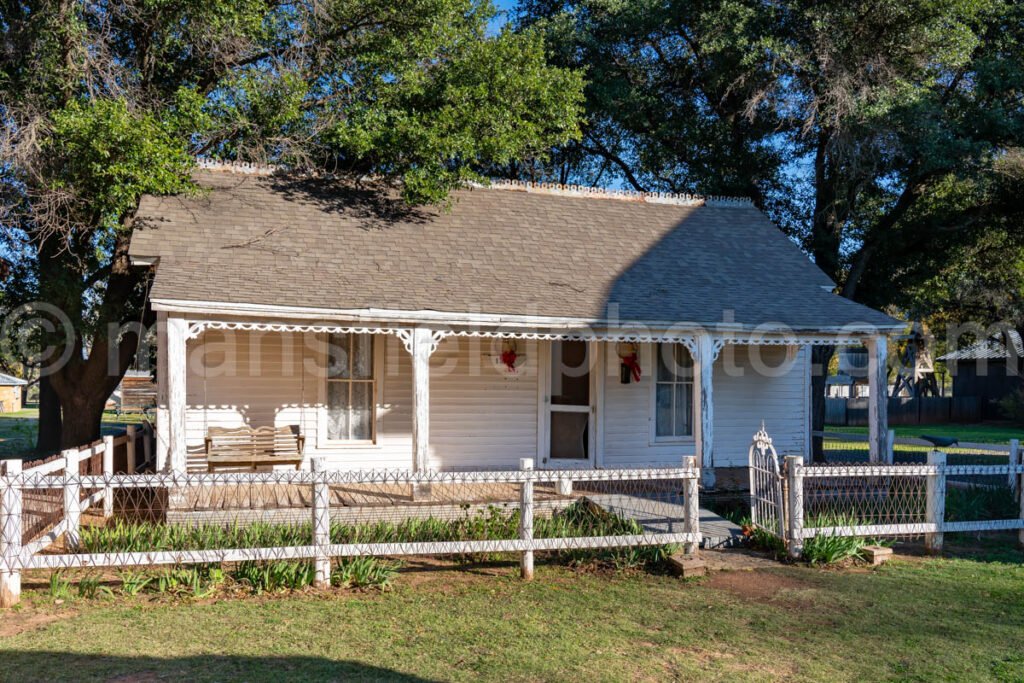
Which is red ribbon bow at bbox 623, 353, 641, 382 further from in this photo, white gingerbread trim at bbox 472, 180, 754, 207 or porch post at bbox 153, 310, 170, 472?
porch post at bbox 153, 310, 170, 472

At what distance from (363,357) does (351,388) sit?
0.52m

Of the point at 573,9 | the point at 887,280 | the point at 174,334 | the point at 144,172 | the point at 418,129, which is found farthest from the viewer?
the point at 573,9

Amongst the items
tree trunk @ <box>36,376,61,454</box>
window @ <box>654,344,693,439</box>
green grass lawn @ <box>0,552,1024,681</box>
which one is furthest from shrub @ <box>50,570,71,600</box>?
tree trunk @ <box>36,376,61,454</box>

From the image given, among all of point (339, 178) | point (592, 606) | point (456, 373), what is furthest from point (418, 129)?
point (592, 606)

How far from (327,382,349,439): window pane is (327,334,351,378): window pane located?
173mm

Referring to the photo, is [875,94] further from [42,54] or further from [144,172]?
[42,54]

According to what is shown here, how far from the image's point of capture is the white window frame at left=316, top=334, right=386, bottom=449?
1272 cm

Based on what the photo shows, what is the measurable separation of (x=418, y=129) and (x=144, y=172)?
187 inches

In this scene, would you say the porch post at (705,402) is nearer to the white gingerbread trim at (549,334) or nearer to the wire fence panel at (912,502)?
the white gingerbread trim at (549,334)

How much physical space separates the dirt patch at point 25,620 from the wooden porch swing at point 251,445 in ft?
13.4

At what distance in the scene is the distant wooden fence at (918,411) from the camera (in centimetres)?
3975

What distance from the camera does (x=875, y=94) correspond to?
18.5 metres

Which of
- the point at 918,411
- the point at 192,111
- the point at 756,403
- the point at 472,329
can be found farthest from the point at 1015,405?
the point at 192,111

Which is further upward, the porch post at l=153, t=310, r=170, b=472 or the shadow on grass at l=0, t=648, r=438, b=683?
the porch post at l=153, t=310, r=170, b=472
